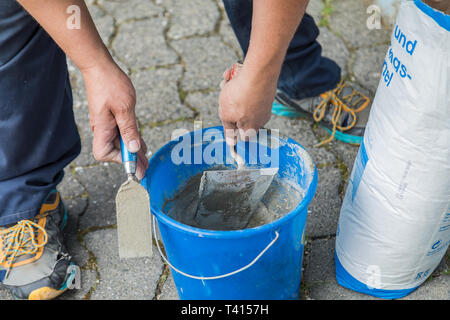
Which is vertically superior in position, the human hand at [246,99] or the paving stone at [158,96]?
the human hand at [246,99]

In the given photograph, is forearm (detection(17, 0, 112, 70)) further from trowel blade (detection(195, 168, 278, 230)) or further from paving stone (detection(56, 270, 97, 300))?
paving stone (detection(56, 270, 97, 300))

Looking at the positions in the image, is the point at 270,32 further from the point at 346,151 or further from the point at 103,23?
the point at 103,23

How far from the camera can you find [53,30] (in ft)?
3.35

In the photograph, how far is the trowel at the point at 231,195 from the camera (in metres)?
1.27

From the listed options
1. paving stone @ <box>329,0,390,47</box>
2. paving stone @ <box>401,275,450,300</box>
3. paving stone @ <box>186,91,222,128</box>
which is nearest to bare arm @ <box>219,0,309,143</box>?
paving stone @ <box>401,275,450,300</box>

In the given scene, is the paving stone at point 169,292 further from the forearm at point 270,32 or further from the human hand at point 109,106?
the forearm at point 270,32

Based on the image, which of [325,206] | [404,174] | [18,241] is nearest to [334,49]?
[325,206]

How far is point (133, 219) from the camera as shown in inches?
43.5

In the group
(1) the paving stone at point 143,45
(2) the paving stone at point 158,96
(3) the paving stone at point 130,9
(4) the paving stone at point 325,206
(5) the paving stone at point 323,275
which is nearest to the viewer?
(5) the paving stone at point 323,275

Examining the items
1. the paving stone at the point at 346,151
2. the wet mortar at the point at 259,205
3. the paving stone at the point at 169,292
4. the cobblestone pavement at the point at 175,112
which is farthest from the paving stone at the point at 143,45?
the paving stone at the point at 169,292

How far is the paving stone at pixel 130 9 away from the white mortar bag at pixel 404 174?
1.67m

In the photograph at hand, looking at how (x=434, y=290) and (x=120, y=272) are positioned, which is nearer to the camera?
(x=434, y=290)

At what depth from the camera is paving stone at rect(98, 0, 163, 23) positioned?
2.51 m

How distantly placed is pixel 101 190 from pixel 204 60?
0.85m
